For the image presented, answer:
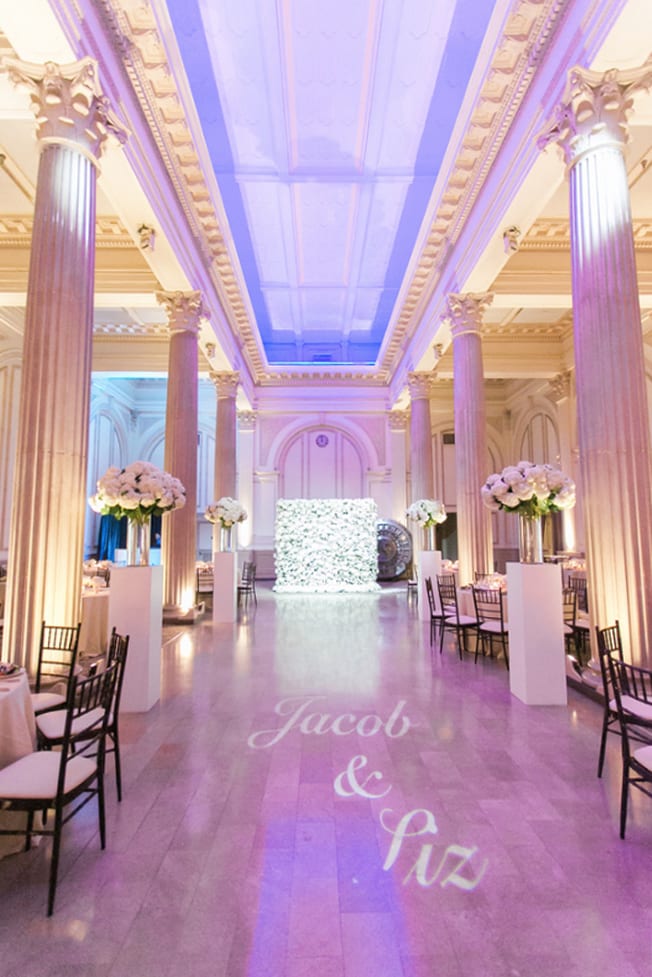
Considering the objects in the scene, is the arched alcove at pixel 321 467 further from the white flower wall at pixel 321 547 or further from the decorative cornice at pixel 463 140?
the decorative cornice at pixel 463 140

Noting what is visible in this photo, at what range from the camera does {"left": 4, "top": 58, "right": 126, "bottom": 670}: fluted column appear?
4.19m

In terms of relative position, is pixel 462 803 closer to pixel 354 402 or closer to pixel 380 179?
pixel 380 179

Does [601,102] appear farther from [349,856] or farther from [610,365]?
[349,856]

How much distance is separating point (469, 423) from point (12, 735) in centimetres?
826

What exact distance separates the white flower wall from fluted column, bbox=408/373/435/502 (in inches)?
66.4

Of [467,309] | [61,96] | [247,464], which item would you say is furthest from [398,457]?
[61,96]

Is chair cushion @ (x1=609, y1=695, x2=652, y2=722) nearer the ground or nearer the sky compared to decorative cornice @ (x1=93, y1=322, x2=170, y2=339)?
nearer the ground

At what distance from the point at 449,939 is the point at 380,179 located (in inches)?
347

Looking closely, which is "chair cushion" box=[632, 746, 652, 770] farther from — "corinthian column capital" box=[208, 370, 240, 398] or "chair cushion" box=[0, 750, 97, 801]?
"corinthian column capital" box=[208, 370, 240, 398]

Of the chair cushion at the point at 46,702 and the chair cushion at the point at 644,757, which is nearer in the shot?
the chair cushion at the point at 644,757

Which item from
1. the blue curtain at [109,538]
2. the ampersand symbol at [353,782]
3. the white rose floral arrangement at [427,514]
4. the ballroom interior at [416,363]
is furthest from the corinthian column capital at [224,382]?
the ampersand symbol at [353,782]

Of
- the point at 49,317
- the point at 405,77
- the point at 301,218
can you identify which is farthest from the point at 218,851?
the point at 301,218

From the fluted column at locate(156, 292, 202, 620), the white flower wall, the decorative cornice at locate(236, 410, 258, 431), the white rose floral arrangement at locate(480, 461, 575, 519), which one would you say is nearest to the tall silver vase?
the white rose floral arrangement at locate(480, 461, 575, 519)

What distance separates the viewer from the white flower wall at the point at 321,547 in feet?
44.4
